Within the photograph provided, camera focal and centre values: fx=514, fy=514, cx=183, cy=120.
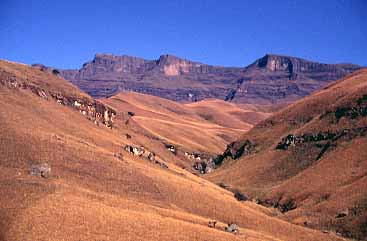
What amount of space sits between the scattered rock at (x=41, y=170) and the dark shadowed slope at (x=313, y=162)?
3568 centimetres

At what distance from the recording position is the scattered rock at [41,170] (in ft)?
175

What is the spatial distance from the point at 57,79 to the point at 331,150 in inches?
2463

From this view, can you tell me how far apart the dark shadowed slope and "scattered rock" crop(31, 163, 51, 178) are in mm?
35676

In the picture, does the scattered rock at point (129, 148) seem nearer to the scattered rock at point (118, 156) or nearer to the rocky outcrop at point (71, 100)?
the scattered rock at point (118, 156)

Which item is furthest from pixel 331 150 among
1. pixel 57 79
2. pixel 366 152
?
pixel 57 79

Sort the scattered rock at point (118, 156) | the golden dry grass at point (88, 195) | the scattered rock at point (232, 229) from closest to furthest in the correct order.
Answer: the golden dry grass at point (88, 195) < the scattered rock at point (232, 229) < the scattered rock at point (118, 156)

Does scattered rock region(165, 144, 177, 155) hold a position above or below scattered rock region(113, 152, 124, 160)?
above

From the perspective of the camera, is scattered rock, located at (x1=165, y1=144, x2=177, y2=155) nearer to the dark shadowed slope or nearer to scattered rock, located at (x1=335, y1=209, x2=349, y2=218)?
the dark shadowed slope

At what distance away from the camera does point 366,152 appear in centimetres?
8881

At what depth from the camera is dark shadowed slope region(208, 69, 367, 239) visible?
7188 cm

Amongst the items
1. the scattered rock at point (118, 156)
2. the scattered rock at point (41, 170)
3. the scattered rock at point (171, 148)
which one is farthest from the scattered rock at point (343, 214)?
the scattered rock at point (171, 148)

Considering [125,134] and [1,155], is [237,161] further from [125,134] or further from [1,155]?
[1,155]

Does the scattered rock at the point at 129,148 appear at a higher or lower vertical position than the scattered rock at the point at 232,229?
higher

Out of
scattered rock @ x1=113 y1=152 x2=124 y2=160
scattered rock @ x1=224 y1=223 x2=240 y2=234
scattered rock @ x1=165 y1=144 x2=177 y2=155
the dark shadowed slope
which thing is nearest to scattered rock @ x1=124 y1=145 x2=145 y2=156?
scattered rock @ x1=113 y1=152 x2=124 y2=160
